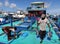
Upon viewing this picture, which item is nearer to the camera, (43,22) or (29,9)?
(43,22)

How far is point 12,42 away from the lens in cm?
609

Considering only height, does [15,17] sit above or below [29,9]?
below

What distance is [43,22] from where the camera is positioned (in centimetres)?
533

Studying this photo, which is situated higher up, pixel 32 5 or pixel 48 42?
pixel 32 5

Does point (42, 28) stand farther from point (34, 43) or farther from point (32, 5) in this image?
point (32, 5)

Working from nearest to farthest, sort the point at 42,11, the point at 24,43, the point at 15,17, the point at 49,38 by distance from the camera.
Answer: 1. the point at 24,43
2. the point at 49,38
3. the point at 42,11
4. the point at 15,17

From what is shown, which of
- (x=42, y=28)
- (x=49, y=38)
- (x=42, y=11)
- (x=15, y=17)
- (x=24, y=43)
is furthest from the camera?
(x=15, y=17)

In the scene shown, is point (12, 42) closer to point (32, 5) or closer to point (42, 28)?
point (42, 28)

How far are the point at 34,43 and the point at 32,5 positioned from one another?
1164cm

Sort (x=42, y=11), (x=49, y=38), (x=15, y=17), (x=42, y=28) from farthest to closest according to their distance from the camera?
(x=15, y=17)
(x=42, y=11)
(x=49, y=38)
(x=42, y=28)

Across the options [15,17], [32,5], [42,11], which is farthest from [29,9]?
[15,17]

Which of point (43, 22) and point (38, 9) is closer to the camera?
point (43, 22)

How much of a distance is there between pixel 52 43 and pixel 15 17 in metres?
15.0

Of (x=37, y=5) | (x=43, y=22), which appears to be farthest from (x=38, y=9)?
(x=43, y=22)
